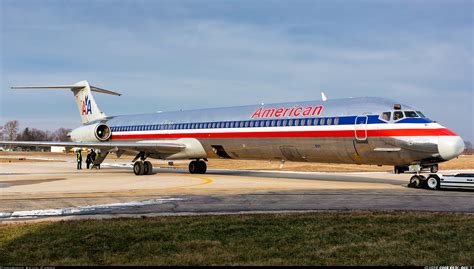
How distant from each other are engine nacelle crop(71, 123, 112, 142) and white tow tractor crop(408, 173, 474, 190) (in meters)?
22.6

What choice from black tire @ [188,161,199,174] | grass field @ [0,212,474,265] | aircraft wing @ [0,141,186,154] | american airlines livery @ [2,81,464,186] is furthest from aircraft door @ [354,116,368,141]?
black tire @ [188,161,199,174]

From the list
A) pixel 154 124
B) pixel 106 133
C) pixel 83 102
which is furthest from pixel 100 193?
pixel 83 102

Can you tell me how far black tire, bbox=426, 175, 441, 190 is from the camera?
740 inches

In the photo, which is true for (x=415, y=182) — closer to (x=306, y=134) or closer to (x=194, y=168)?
(x=306, y=134)

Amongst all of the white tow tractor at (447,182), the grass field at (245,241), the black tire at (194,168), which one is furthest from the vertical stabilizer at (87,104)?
the grass field at (245,241)

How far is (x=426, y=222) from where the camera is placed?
1012 cm

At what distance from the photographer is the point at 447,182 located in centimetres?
1839

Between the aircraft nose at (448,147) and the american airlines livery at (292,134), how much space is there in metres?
0.03

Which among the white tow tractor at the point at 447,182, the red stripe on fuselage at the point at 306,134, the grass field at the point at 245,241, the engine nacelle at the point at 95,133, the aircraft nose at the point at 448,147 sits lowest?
the grass field at the point at 245,241

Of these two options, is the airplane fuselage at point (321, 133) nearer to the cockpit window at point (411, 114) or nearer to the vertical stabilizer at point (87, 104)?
the cockpit window at point (411, 114)

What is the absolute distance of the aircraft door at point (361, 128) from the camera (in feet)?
67.4

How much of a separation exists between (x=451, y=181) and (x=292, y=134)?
24.6ft

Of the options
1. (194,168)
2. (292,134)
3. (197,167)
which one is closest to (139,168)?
(194,168)

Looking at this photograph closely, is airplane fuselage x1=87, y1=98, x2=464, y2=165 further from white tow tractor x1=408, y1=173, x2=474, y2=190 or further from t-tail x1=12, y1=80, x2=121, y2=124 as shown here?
t-tail x1=12, y1=80, x2=121, y2=124
